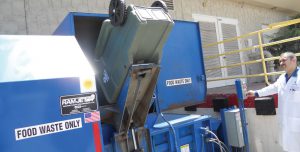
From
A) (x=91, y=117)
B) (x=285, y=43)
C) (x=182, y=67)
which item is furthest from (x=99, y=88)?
(x=285, y=43)

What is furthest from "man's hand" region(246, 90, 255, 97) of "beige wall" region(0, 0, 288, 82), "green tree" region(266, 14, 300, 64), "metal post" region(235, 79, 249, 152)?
"green tree" region(266, 14, 300, 64)

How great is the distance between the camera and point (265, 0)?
9.47 meters

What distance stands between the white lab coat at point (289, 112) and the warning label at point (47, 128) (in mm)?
2492

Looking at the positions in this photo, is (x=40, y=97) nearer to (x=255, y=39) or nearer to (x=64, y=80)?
(x=64, y=80)

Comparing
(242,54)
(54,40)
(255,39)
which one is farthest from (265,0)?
(54,40)

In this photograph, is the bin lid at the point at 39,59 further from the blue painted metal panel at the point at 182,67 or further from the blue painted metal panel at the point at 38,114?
the blue painted metal panel at the point at 182,67

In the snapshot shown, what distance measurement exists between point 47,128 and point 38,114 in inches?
4.2

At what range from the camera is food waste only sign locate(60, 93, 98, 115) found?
187cm

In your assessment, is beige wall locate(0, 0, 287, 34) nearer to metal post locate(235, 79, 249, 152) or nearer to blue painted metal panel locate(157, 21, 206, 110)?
blue painted metal panel locate(157, 21, 206, 110)

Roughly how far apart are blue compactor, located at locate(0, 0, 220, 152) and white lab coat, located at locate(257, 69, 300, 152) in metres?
0.87

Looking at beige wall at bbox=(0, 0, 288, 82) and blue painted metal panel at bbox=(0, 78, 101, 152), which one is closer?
blue painted metal panel at bbox=(0, 78, 101, 152)

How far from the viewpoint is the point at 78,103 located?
195 centimetres

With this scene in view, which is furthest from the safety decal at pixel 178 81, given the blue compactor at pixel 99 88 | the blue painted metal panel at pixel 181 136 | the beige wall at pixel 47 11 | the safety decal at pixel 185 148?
the beige wall at pixel 47 11

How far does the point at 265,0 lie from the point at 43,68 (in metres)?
9.12
